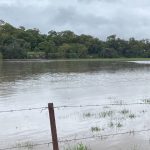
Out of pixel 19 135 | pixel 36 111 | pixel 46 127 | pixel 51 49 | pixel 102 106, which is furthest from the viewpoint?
pixel 51 49

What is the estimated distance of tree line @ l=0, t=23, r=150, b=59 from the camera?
160 meters

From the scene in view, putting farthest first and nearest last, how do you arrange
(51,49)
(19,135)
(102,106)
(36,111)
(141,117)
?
(51,49) → (102,106) → (36,111) → (141,117) → (19,135)

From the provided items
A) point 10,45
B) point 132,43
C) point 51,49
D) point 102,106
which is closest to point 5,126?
point 102,106

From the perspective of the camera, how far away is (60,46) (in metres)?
178

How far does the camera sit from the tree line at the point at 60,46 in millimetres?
159625

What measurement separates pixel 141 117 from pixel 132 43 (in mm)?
178912

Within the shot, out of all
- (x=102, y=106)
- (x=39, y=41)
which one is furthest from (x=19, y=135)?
(x=39, y=41)

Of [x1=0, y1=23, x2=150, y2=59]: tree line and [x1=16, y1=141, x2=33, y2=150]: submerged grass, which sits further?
[x1=0, y1=23, x2=150, y2=59]: tree line

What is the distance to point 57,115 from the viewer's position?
798 inches

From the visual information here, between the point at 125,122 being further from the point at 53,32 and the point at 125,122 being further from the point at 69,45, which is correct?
the point at 53,32

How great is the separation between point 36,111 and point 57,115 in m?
1.55

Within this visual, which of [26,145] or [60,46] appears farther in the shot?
[60,46]

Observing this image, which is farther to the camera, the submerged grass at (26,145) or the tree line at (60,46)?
the tree line at (60,46)

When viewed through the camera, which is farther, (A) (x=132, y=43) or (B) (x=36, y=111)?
(A) (x=132, y=43)
